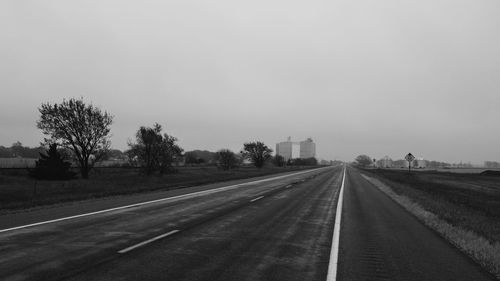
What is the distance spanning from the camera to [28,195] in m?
21.6

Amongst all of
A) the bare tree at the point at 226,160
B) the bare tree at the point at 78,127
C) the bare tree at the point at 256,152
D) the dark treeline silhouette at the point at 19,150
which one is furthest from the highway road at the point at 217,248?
the dark treeline silhouette at the point at 19,150

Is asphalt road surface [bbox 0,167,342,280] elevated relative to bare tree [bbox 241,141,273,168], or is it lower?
→ lower

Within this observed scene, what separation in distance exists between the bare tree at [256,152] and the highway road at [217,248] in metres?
92.6

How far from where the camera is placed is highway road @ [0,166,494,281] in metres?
6.39

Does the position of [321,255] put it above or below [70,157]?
below

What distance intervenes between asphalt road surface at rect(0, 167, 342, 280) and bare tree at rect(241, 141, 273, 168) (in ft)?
305

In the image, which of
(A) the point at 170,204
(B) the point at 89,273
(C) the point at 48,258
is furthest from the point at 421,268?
(A) the point at 170,204

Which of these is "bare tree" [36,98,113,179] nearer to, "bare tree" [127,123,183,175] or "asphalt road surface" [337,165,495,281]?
"bare tree" [127,123,183,175]

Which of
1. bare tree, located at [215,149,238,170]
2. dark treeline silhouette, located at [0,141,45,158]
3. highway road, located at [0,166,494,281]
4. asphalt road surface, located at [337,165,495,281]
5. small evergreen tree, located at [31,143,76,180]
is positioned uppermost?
dark treeline silhouette, located at [0,141,45,158]

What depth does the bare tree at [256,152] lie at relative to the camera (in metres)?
106

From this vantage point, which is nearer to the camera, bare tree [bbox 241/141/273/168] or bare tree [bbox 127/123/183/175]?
bare tree [bbox 127/123/183/175]

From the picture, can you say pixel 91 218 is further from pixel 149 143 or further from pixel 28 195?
pixel 149 143

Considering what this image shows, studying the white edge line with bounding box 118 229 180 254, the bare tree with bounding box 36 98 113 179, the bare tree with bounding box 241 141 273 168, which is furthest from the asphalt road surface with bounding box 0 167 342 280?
the bare tree with bounding box 241 141 273 168

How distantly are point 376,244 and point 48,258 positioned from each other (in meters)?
7.00
